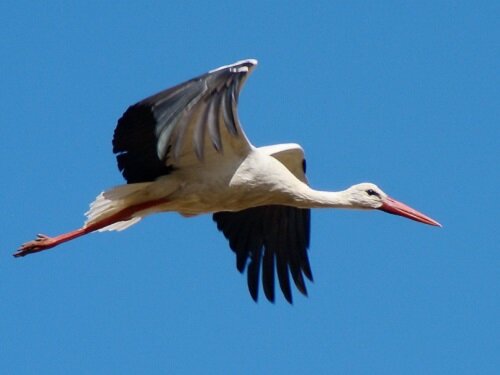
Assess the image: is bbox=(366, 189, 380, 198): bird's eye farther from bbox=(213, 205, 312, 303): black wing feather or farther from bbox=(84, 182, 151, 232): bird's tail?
bbox=(84, 182, 151, 232): bird's tail

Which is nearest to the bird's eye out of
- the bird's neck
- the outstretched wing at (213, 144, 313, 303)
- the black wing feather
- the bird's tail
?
the bird's neck

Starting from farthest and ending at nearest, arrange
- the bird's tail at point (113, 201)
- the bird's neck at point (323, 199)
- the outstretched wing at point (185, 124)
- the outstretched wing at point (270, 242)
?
the outstretched wing at point (270, 242), the bird's neck at point (323, 199), the bird's tail at point (113, 201), the outstretched wing at point (185, 124)

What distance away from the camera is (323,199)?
37.7 ft

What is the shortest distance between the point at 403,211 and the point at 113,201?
7.68ft

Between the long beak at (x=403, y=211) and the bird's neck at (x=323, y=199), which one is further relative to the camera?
the long beak at (x=403, y=211)

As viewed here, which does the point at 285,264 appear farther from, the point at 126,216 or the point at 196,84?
the point at 196,84

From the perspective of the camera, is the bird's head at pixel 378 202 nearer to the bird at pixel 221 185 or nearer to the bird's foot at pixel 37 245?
the bird at pixel 221 185

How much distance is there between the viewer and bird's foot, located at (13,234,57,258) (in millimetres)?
11477

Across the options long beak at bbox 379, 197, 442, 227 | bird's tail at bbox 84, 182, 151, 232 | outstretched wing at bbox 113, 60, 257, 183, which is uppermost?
outstretched wing at bbox 113, 60, 257, 183

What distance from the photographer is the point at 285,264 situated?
12594mm

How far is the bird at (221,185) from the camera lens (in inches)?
381

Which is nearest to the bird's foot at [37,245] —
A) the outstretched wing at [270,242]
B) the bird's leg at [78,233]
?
the bird's leg at [78,233]

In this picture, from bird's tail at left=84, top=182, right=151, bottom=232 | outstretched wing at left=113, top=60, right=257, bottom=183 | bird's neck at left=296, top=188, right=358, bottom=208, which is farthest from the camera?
bird's neck at left=296, top=188, right=358, bottom=208

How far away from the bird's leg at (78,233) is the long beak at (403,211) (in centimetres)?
186
